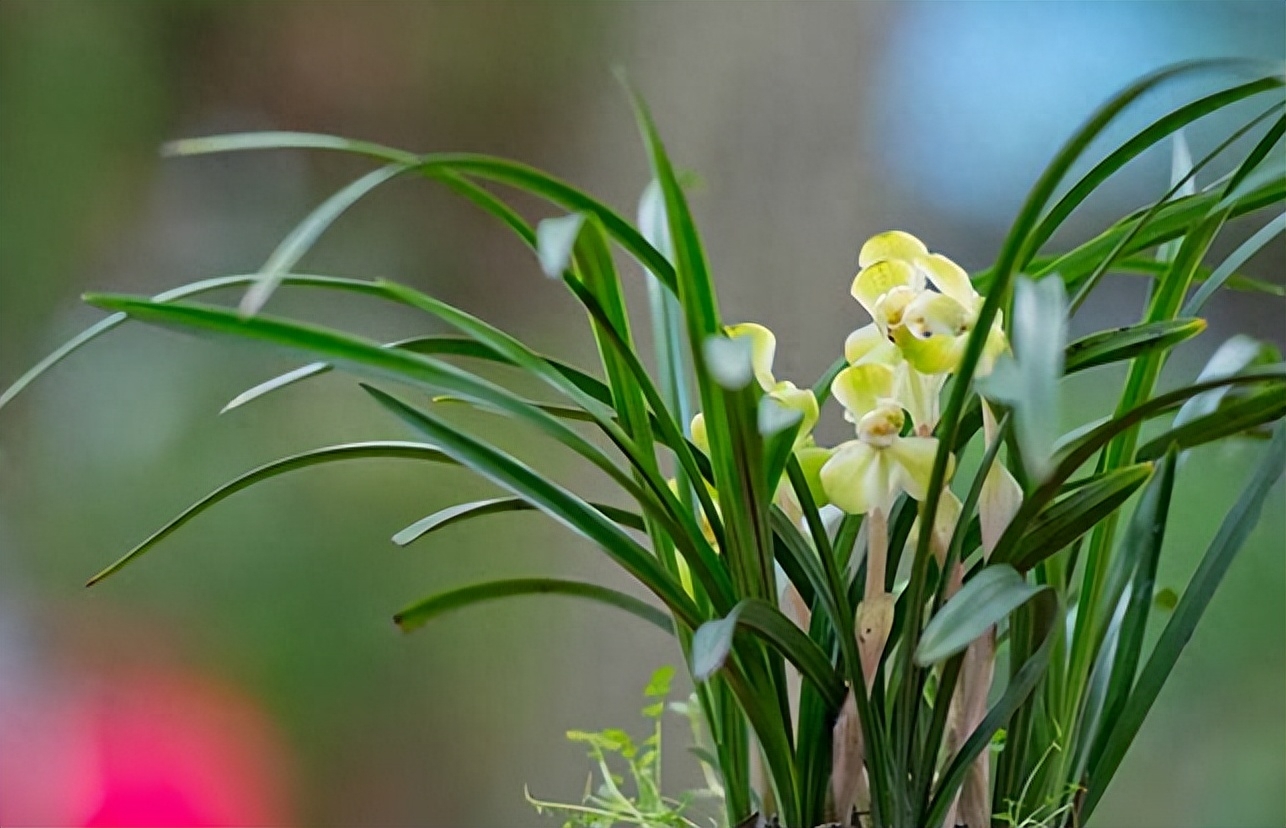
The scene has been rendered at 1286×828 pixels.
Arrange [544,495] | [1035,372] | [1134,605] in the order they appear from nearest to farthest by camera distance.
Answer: [1035,372], [544,495], [1134,605]

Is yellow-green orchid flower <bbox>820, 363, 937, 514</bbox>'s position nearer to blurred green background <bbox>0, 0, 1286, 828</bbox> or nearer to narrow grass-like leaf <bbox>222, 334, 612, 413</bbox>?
narrow grass-like leaf <bbox>222, 334, 612, 413</bbox>

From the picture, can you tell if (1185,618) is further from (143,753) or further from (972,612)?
(143,753)

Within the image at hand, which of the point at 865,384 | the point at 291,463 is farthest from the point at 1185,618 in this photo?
the point at 291,463

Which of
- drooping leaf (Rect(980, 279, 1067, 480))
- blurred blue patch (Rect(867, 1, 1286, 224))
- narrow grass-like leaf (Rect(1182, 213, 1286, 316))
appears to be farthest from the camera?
blurred blue patch (Rect(867, 1, 1286, 224))

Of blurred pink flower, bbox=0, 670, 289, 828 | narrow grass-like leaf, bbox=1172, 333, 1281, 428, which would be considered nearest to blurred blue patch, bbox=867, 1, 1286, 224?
narrow grass-like leaf, bbox=1172, 333, 1281, 428

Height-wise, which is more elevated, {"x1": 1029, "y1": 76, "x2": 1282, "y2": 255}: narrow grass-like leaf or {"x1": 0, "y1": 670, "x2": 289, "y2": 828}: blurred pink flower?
{"x1": 1029, "y1": 76, "x2": 1282, "y2": 255}: narrow grass-like leaf

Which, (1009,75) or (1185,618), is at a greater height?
(1009,75)

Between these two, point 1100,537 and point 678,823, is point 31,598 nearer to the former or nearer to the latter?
point 678,823
